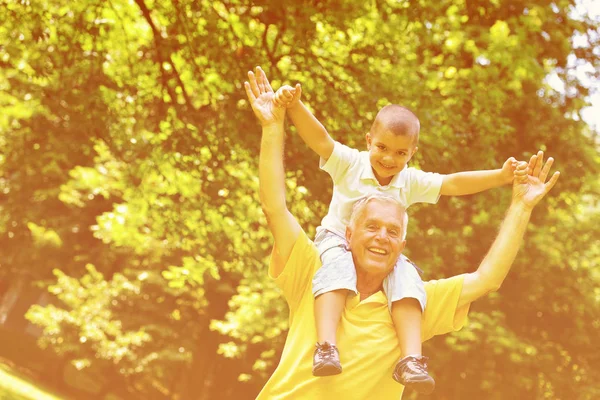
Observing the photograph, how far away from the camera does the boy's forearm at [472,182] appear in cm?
354

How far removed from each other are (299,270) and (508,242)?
759 mm

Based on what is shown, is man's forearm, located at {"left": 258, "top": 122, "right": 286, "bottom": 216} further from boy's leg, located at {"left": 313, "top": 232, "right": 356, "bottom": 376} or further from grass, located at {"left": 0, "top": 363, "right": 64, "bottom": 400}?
grass, located at {"left": 0, "top": 363, "right": 64, "bottom": 400}

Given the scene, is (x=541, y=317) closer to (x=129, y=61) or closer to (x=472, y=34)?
(x=472, y=34)

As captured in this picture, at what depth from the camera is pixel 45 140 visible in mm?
12719

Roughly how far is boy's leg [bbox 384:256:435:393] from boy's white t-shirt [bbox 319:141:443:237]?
0.58 metres

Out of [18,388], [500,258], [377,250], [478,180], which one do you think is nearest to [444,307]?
[500,258]

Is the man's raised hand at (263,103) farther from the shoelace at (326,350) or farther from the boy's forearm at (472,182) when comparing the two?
the boy's forearm at (472,182)

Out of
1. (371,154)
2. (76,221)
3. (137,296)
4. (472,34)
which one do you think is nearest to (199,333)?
(137,296)

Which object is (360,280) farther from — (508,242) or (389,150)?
(389,150)

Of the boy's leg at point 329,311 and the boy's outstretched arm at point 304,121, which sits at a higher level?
the boy's outstretched arm at point 304,121

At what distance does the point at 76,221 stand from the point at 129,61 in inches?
594

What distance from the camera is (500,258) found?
3.09 m

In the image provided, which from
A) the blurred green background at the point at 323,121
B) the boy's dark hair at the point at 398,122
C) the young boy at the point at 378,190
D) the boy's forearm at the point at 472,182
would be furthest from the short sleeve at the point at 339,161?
the blurred green background at the point at 323,121

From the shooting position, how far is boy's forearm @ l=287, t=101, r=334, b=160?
3.28 metres
